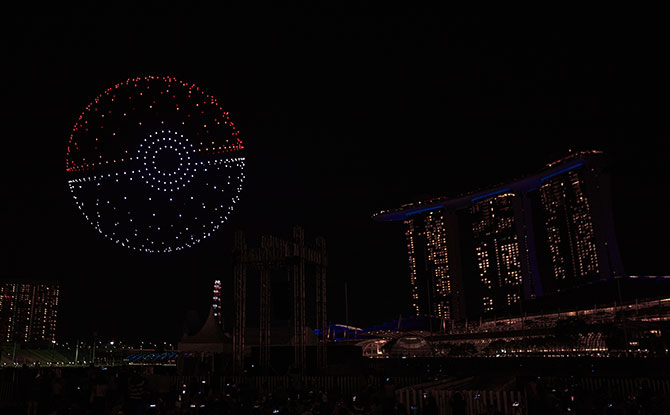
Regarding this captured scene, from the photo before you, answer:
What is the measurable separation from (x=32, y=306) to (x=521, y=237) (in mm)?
141411

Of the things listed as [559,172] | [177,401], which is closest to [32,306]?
[559,172]

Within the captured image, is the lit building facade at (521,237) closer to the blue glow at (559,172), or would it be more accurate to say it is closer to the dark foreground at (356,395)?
the blue glow at (559,172)

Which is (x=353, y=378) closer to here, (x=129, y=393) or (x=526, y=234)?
(x=129, y=393)

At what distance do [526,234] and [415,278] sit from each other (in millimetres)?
49307

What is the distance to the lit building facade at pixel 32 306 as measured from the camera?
161m

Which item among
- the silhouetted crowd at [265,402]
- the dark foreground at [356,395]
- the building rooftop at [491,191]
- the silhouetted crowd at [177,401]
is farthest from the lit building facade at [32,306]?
the silhouetted crowd at [265,402]

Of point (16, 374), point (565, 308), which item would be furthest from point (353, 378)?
point (565, 308)

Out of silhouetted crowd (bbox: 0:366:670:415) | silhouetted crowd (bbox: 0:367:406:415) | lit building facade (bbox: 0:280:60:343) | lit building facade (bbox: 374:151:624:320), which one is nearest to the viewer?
silhouetted crowd (bbox: 0:366:670:415)

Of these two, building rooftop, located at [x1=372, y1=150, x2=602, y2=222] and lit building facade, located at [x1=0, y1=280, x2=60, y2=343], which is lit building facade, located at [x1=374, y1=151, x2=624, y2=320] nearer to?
building rooftop, located at [x1=372, y1=150, x2=602, y2=222]

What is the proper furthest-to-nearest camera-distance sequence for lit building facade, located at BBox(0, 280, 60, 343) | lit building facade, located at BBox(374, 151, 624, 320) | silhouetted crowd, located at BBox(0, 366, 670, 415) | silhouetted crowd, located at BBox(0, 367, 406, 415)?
lit building facade, located at BBox(0, 280, 60, 343) → lit building facade, located at BBox(374, 151, 624, 320) → silhouetted crowd, located at BBox(0, 367, 406, 415) → silhouetted crowd, located at BBox(0, 366, 670, 415)

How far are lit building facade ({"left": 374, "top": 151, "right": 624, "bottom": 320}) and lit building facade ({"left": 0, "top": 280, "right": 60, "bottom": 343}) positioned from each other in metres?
105

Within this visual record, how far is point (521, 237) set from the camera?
10700 cm

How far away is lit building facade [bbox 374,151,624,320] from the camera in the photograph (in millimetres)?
87375

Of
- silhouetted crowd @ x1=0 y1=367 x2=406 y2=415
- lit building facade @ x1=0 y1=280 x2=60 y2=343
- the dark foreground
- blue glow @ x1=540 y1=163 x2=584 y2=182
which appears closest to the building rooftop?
blue glow @ x1=540 y1=163 x2=584 y2=182
